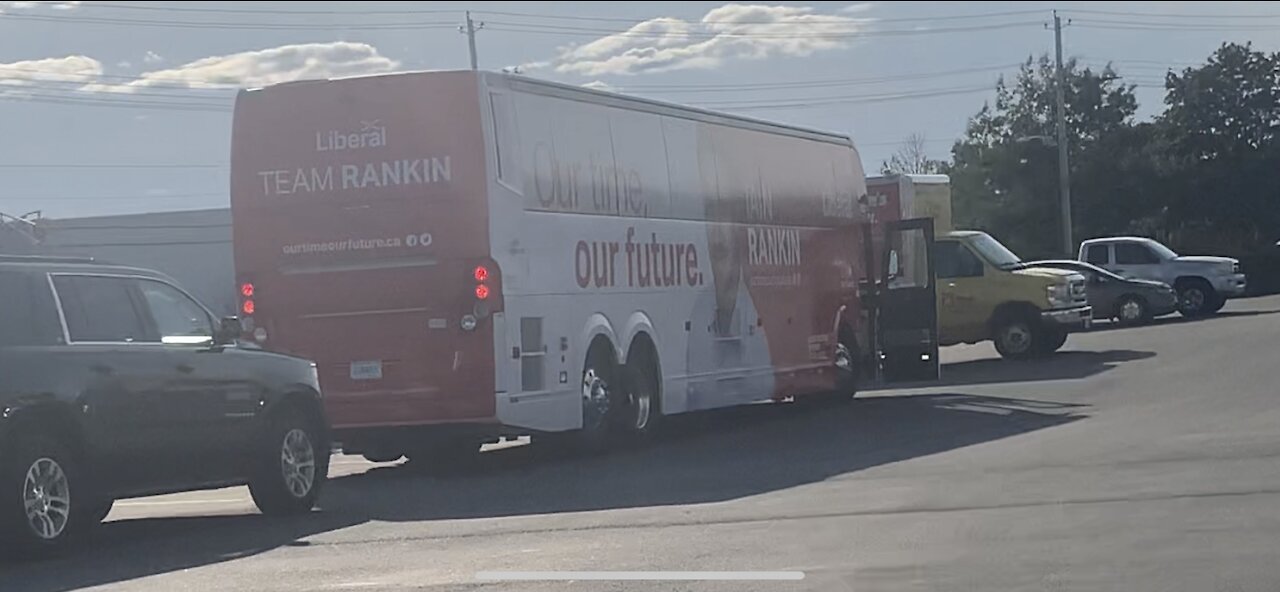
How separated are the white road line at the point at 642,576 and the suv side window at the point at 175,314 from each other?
3.89 m

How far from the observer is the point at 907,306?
24.3 metres

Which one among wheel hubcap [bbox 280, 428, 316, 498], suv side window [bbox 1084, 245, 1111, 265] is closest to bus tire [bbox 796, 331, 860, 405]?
wheel hubcap [bbox 280, 428, 316, 498]

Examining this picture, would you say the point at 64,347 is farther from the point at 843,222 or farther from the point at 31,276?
the point at 843,222

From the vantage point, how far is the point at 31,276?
11.6 m

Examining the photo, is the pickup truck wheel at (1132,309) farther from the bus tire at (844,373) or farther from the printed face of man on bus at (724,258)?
the printed face of man on bus at (724,258)

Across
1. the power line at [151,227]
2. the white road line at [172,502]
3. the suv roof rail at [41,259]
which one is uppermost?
the power line at [151,227]

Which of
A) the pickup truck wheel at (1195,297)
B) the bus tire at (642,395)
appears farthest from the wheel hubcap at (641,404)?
the pickup truck wheel at (1195,297)

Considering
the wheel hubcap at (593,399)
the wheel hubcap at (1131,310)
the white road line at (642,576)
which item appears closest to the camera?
the white road line at (642,576)

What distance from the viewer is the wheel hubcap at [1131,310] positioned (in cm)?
3762

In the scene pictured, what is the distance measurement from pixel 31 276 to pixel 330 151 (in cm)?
482

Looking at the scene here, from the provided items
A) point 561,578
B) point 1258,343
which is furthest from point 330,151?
point 1258,343

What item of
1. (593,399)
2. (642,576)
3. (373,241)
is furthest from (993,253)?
(642,576)

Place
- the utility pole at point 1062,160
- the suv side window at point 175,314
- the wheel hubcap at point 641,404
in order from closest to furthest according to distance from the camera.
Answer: the suv side window at point 175,314 → the wheel hubcap at point 641,404 → the utility pole at point 1062,160

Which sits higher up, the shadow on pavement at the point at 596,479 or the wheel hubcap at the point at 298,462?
the wheel hubcap at the point at 298,462
